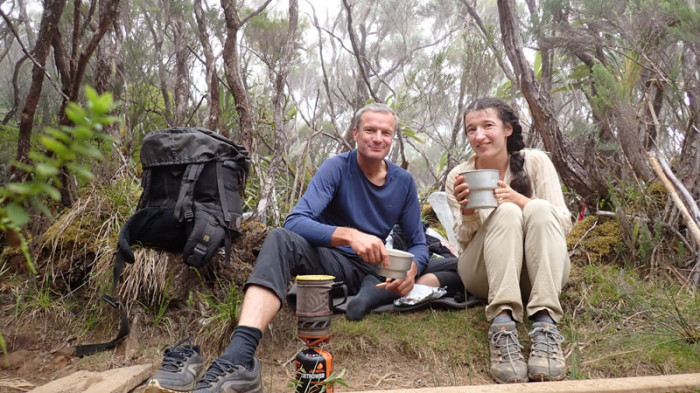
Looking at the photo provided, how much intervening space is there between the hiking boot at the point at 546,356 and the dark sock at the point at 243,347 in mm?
1215

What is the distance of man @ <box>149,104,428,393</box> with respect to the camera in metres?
1.98

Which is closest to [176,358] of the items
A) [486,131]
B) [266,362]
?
[266,362]

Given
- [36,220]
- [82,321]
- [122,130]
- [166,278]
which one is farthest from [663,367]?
[122,130]

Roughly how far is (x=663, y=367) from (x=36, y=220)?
403 cm

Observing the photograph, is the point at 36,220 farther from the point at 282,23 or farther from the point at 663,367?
the point at 282,23

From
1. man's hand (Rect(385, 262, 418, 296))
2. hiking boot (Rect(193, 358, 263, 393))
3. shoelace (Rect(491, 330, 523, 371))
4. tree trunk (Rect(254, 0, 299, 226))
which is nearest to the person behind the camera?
hiking boot (Rect(193, 358, 263, 393))

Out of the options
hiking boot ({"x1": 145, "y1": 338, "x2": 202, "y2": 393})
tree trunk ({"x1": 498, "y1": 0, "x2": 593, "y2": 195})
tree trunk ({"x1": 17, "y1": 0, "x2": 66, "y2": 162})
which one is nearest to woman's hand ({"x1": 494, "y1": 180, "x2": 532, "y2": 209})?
tree trunk ({"x1": 498, "y1": 0, "x2": 593, "y2": 195})

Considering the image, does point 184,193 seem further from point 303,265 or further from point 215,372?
point 215,372

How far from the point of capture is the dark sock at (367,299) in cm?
268

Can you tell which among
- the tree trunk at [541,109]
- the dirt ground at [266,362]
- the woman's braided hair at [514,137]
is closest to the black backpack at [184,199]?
the dirt ground at [266,362]

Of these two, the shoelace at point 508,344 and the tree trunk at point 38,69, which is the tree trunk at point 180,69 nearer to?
the tree trunk at point 38,69

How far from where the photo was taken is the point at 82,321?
2982mm

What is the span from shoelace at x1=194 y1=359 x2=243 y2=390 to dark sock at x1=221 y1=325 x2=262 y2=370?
0.09ft

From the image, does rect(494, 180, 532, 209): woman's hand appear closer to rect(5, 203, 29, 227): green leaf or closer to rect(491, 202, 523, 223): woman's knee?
rect(491, 202, 523, 223): woman's knee
